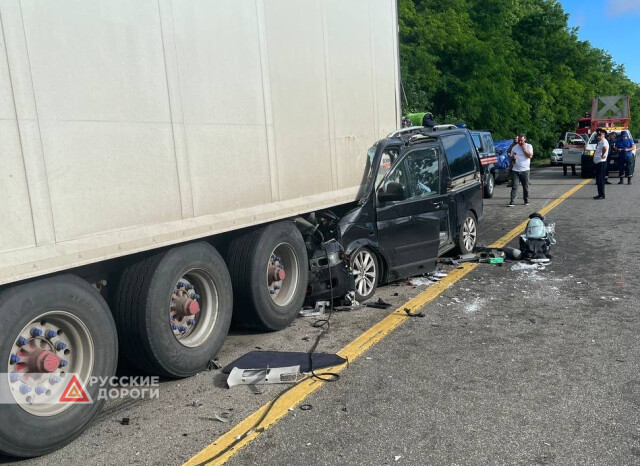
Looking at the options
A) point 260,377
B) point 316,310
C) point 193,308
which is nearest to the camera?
point 260,377

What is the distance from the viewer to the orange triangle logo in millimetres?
3691

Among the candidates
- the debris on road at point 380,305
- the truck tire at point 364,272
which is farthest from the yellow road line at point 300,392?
the truck tire at point 364,272

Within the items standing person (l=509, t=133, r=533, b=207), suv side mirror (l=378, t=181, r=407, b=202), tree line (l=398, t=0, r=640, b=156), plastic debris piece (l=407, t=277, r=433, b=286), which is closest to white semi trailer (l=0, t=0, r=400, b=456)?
suv side mirror (l=378, t=181, r=407, b=202)

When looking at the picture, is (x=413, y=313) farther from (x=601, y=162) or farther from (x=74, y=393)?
(x=601, y=162)

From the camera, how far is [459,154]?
8461 mm

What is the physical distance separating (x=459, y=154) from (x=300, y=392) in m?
5.20

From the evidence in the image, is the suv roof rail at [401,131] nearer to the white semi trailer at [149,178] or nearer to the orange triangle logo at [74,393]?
the white semi trailer at [149,178]

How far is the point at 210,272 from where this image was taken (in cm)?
483

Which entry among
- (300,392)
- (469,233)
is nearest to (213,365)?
(300,392)

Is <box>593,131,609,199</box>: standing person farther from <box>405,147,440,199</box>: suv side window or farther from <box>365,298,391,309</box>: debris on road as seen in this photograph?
<box>365,298,391,309</box>: debris on road

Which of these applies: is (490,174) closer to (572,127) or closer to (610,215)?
(610,215)

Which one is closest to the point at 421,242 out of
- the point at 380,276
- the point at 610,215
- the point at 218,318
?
the point at 380,276

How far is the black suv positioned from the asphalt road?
0.47 m

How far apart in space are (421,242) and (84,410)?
4.49m
